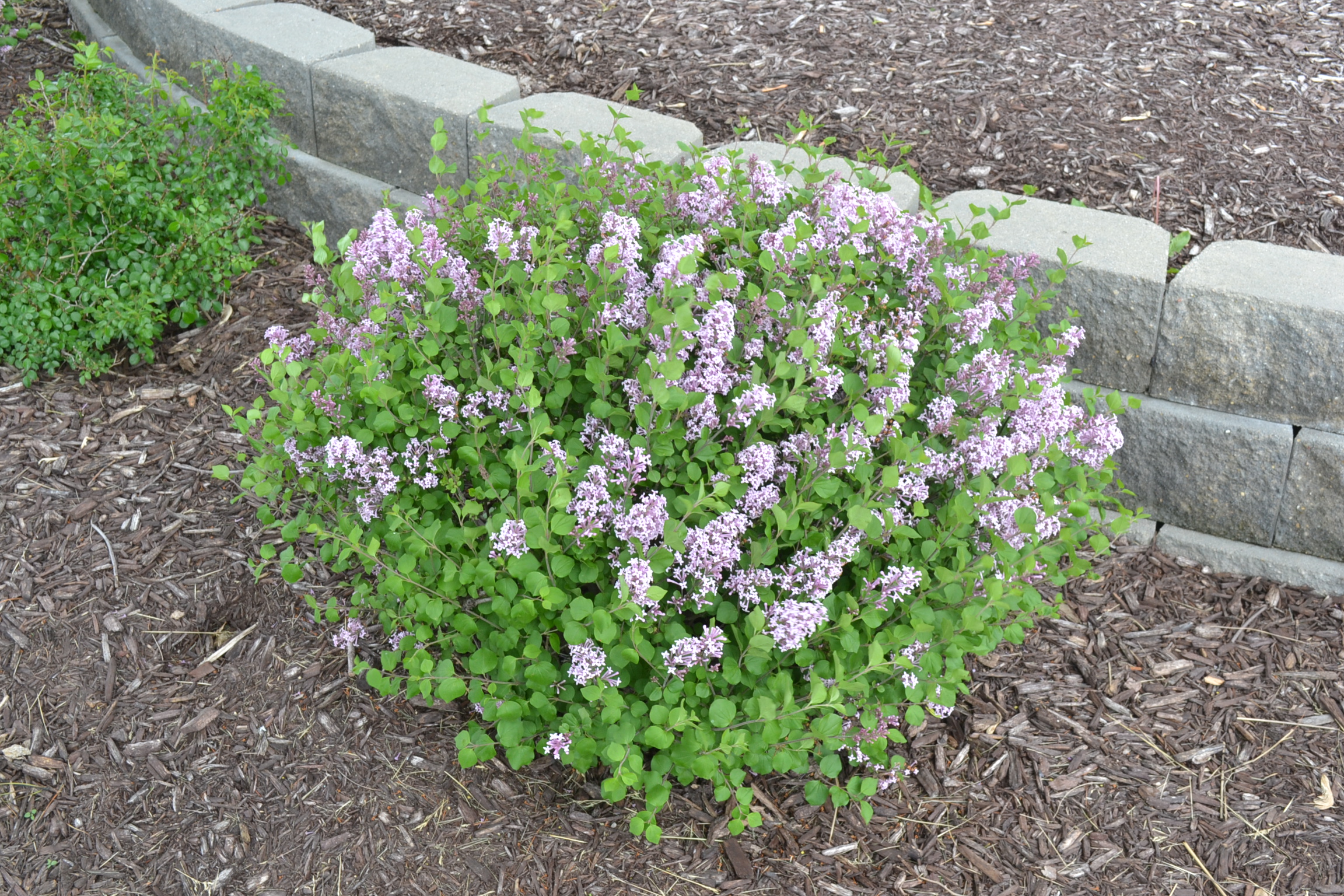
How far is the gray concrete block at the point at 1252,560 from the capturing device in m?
3.16

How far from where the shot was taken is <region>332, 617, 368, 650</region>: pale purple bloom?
2420 mm

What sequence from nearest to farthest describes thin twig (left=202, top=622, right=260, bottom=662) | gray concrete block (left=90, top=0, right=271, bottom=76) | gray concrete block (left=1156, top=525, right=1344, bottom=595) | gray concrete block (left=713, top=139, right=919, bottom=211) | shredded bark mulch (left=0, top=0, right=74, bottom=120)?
1. thin twig (left=202, top=622, right=260, bottom=662)
2. gray concrete block (left=1156, top=525, right=1344, bottom=595)
3. gray concrete block (left=713, top=139, right=919, bottom=211)
4. gray concrete block (left=90, top=0, right=271, bottom=76)
5. shredded bark mulch (left=0, top=0, right=74, bottom=120)

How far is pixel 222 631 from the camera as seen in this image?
→ 283 cm

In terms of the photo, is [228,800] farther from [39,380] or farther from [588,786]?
[39,380]

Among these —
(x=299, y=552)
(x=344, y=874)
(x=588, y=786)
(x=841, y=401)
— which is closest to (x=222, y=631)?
(x=299, y=552)

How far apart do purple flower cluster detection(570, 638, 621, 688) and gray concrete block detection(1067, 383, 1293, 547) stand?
180 cm

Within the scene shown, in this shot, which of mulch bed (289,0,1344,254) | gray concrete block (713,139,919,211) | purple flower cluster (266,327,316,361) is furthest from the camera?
mulch bed (289,0,1344,254)

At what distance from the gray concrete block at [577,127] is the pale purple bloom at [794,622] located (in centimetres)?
181

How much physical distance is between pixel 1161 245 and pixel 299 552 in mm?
2541

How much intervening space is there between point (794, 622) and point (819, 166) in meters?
1.83

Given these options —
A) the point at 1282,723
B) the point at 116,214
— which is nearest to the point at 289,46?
the point at 116,214

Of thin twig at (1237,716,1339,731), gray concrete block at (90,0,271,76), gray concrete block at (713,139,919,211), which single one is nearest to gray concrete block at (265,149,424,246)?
gray concrete block at (90,0,271,76)

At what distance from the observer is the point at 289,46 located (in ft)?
13.3

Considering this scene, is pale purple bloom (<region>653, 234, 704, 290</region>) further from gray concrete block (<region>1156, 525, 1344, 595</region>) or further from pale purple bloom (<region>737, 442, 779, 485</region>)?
gray concrete block (<region>1156, 525, 1344, 595</region>)
